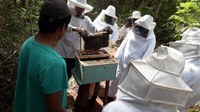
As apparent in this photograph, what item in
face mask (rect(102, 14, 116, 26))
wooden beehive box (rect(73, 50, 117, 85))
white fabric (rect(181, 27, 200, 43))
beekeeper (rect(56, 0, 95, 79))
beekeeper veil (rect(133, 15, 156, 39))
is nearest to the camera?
wooden beehive box (rect(73, 50, 117, 85))

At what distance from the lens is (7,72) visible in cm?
399

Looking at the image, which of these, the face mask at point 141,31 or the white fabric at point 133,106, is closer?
the white fabric at point 133,106

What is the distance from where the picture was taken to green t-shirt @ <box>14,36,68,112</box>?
1.72 m

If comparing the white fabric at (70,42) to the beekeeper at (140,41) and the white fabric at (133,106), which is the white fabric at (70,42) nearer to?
the beekeeper at (140,41)

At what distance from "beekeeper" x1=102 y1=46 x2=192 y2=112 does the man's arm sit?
2.36ft

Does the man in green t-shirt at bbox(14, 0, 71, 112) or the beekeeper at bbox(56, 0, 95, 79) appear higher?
the man in green t-shirt at bbox(14, 0, 71, 112)

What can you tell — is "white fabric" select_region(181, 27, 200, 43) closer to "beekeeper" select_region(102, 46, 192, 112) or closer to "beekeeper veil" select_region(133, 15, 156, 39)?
"beekeeper veil" select_region(133, 15, 156, 39)

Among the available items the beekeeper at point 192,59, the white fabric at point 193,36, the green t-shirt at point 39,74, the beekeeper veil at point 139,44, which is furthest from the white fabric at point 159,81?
the beekeeper veil at point 139,44

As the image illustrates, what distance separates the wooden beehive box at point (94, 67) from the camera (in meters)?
3.55

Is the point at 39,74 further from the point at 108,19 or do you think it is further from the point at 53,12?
the point at 108,19

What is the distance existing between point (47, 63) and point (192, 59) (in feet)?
Answer: 8.85

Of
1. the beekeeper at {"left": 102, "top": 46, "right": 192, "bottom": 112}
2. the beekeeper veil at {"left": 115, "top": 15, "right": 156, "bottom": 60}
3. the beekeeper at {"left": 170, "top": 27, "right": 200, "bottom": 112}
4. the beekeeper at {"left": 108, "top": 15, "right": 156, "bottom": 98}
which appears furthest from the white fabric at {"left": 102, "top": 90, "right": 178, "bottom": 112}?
the beekeeper veil at {"left": 115, "top": 15, "right": 156, "bottom": 60}

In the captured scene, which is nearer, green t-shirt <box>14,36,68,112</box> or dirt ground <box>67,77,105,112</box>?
green t-shirt <box>14,36,68,112</box>

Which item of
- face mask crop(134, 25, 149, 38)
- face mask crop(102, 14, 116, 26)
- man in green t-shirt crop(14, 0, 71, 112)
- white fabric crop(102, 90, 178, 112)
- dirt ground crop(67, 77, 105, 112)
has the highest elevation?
man in green t-shirt crop(14, 0, 71, 112)
